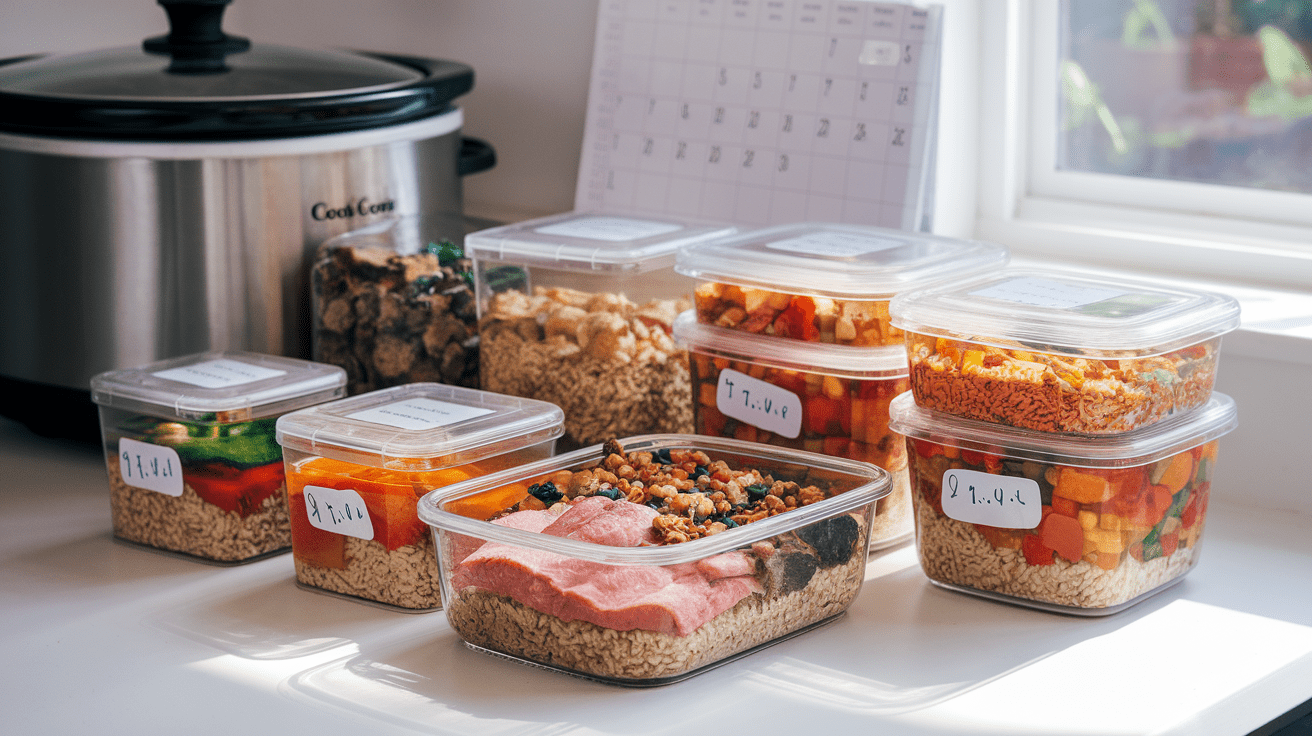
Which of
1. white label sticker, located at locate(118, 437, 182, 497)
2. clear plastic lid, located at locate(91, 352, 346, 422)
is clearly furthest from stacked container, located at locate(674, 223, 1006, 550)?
white label sticker, located at locate(118, 437, 182, 497)

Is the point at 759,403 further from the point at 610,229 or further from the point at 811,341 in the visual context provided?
the point at 610,229

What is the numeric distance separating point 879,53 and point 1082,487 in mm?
632

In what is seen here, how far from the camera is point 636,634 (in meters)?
0.84

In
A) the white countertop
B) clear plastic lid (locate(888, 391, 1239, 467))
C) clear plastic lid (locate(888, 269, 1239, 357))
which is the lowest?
the white countertop

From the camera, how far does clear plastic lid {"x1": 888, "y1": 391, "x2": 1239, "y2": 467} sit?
3.01 ft

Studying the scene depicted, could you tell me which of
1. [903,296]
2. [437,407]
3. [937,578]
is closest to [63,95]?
[437,407]

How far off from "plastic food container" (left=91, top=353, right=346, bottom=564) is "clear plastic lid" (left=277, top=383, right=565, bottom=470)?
0.19 ft

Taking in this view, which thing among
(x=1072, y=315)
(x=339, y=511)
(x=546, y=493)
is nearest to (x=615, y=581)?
(x=546, y=493)

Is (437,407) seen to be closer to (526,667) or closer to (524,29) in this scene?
(526,667)

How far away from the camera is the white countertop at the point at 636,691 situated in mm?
823

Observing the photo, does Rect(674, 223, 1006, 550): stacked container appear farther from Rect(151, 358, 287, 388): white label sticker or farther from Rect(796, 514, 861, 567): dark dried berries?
Rect(151, 358, 287, 388): white label sticker

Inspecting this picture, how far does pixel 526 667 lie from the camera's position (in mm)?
900

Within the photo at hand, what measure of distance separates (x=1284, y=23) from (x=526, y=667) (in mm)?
1043

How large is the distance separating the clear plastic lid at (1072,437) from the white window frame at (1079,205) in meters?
0.44
